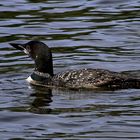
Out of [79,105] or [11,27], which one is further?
[11,27]

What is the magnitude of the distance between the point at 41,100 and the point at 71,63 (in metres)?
2.42

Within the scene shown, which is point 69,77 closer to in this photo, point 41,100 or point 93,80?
point 93,80

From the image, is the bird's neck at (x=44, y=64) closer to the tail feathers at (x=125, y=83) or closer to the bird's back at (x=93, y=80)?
the bird's back at (x=93, y=80)

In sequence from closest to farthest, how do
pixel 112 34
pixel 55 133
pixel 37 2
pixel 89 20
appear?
1. pixel 55 133
2. pixel 112 34
3. pixel 89 20
4. pixel 37 2

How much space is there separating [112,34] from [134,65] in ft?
9.86

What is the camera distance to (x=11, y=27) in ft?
67.9

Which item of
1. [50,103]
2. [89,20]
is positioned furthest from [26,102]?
[89,20]

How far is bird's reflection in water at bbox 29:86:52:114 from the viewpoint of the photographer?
14.3 metres

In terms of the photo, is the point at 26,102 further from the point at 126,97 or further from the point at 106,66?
the point at 106,66

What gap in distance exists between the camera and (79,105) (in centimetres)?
1441

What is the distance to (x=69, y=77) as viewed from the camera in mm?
16031

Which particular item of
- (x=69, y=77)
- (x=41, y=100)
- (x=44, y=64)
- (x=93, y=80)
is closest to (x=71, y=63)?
(x=44, y=64)

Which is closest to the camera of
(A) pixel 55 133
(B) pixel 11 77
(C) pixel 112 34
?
(A) pixel 55 133

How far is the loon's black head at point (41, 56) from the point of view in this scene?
16.4 meters
